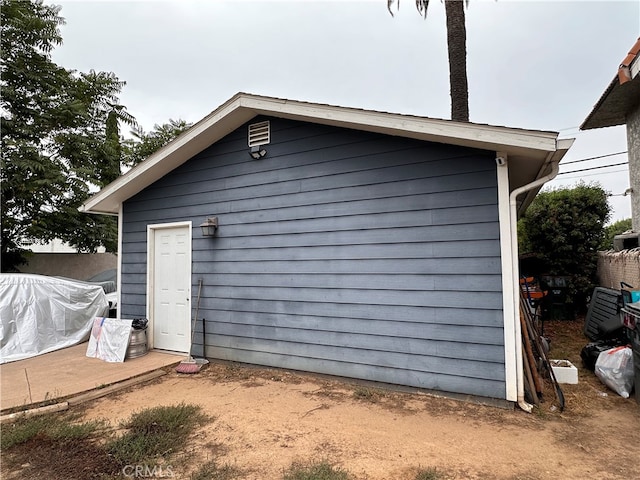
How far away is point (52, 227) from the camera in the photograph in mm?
9422

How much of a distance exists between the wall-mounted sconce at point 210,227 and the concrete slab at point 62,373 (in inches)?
74.5

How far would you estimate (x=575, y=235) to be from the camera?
744 centimetres

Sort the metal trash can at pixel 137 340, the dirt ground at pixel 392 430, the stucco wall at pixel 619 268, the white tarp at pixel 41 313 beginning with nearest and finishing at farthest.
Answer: the dirt ground at pixel 392 430 < the metal trash can at pixel 137 340 < the white tarp at pixel 41 313 < the stucco wall at pixel 619 268

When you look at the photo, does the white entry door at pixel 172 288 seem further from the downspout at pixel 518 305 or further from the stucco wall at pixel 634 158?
the stucco wall at pixel 634 158

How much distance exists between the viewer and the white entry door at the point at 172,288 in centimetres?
539

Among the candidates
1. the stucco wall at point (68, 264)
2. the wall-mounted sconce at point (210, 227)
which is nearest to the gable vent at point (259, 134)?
the wall-mounted sconce at point (210, 227)

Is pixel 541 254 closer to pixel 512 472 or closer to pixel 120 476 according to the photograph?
pixel 512 472

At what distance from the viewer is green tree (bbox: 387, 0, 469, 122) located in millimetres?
6484

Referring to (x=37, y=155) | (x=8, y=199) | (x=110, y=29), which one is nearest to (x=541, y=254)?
(x=110, y=29)

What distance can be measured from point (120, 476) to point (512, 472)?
8.48 feet

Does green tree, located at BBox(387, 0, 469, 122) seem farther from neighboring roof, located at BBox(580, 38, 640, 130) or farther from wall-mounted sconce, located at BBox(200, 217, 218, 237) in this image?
wall-mounted sconce, located at BBox(200, 217, 218, 237)

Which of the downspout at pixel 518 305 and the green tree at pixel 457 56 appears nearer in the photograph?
the downspout at pixel 518 305

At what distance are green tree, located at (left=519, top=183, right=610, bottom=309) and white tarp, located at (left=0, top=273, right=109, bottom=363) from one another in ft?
31.0

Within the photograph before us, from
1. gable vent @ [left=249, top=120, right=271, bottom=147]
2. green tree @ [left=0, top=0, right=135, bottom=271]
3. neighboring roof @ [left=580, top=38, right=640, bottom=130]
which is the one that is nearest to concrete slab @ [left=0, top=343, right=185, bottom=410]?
gable vent @ [left=249, top=120, right=271, bottom=147]
